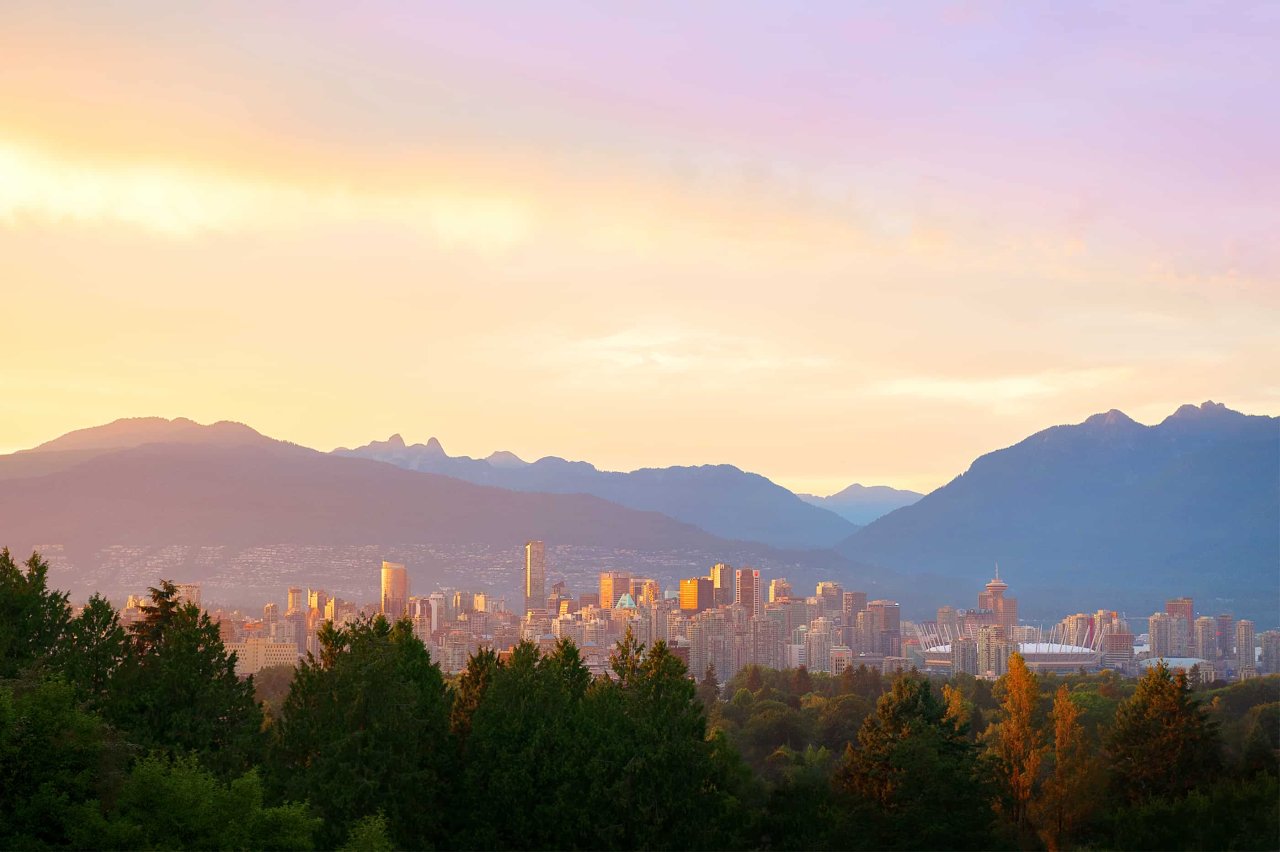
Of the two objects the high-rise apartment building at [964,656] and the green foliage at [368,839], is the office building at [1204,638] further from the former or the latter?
the green foliage at [368,839]

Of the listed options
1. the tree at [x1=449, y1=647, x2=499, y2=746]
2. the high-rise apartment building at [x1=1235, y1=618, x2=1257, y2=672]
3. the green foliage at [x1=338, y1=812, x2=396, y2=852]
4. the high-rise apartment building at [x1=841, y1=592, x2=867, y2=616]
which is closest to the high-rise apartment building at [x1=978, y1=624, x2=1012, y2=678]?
the high-rise apartment building at [x1=1235, y1=618, x2=1257, y2=672]

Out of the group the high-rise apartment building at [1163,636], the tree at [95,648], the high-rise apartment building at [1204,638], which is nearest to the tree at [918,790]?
the tree at [95,648]

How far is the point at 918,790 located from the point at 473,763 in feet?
28.9

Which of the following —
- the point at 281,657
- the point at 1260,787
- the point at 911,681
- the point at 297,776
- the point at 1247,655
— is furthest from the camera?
the point at 1247,655

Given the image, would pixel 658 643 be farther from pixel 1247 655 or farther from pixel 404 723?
pixel 1247 655

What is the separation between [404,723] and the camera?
2464 centimetres

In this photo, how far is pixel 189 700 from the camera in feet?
77.5

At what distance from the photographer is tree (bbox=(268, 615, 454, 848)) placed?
23375 mm

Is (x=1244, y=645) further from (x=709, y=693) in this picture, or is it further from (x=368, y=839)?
(x=368, y=839)

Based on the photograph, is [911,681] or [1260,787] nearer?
[1260,787]

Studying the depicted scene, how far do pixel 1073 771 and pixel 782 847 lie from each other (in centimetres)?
971

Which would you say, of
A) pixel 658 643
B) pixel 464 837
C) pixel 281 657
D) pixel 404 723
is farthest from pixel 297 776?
pixel 281 657

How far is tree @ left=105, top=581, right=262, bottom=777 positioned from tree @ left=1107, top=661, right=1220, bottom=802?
19388mm

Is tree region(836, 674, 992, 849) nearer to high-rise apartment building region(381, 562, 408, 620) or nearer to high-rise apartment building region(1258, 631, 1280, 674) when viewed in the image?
high-rise apartment building region(1258, 631, 1280, 674)
